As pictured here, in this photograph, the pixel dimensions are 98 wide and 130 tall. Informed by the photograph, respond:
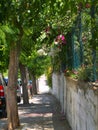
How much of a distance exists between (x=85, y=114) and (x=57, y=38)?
7.82 metres

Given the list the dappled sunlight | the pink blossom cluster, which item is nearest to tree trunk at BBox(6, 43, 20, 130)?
the pink blossom cluster

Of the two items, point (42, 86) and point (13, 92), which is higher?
point (13, 92)

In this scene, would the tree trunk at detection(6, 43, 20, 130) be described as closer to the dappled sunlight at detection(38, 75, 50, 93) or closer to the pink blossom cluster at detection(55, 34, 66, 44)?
the pink blossom cluster at detection(55, 34, 66, 44)

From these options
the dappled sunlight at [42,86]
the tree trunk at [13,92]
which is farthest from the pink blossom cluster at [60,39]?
the dappled sunlight at [42,86]

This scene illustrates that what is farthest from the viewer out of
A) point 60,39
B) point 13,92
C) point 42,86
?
point 42,86

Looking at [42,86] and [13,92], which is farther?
[42,86]

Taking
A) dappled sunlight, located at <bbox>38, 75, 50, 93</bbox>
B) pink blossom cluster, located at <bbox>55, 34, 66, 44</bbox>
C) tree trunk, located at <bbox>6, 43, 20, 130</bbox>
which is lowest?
dappled sunlight, located at <bbox>38, 75, 50, 93</bbox>

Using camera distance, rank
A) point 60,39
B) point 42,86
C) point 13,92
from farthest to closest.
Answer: point 42,86
point 60,39
point 13,92

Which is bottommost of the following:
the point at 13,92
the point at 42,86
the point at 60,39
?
the point at 42,86

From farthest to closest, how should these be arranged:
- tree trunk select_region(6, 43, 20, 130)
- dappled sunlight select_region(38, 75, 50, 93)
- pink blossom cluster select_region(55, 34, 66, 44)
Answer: dappled sunlight select_region(38, 75, 50, 93)
pink blossom cluster select_region(55, 34, 66, 44)
tree trunk select_region(6, 43, 20, 130)

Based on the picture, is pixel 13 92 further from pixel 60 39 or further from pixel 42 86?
pixel 42 86

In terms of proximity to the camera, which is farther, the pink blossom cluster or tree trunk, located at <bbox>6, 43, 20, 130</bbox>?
the pink blossom cluster

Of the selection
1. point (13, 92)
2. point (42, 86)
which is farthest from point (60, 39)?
point (42, 86)

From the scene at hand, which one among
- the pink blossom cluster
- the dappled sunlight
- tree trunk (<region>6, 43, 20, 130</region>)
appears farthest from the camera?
the dappled sunlight
